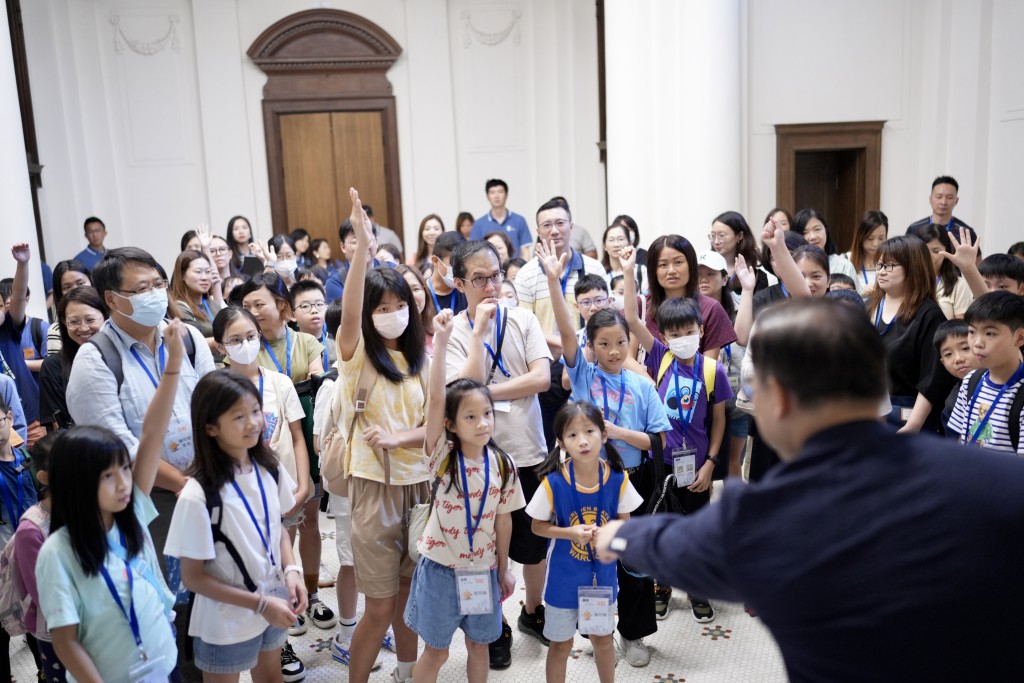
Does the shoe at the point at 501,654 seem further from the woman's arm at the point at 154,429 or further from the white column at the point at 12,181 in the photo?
the white column at the point at 12,181

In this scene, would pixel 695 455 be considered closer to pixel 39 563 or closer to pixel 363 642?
pixel 363 642

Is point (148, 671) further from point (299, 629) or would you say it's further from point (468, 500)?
point (299, 629)

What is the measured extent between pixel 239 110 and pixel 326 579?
24.0ft

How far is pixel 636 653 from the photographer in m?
3.48

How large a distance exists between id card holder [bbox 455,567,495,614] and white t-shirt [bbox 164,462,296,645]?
637 mm

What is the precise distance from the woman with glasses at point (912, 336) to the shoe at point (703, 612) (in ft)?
3.90

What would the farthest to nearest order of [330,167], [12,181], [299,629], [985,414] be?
1. [330,167]
2. [12,181]
3. [299,629]
4. [985,414]

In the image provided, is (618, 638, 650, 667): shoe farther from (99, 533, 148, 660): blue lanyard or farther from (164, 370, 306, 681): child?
(99, 533, 148, 660): blue lanyard

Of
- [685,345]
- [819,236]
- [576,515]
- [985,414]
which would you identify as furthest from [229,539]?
[819,236]

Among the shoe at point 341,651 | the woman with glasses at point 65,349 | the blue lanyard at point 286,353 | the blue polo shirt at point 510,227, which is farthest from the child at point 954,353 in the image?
the blue polo shirt at point 510,227

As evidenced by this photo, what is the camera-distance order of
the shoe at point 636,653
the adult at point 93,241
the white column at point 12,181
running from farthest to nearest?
the adult at point 93,241
the white column at point 12,181
the shoe at point 636,653

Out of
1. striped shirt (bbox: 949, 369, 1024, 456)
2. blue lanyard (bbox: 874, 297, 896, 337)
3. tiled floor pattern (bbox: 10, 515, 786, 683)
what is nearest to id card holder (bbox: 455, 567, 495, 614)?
tiled floor pattern (bbox: 10, 515, 786, 683)

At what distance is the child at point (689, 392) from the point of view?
12.0ft

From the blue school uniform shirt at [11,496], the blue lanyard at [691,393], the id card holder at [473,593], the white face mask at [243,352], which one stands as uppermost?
the white face mask at [243,352]
